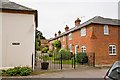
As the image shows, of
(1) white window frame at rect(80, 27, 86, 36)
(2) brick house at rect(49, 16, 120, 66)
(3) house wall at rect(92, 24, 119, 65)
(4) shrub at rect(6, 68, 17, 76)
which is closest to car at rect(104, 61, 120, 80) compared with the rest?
(4) shrub at rect(6, 68, 17, 76)

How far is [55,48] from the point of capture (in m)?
48.0

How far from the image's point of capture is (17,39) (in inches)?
700

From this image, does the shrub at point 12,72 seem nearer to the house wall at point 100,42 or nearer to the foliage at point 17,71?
the foliage at point 17,71

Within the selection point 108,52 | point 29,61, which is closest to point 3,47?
point 29,61

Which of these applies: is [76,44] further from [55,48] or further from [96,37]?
[55,48]

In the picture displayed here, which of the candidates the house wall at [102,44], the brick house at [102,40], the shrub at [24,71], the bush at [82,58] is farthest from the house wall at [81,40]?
the shrub at [24,71]

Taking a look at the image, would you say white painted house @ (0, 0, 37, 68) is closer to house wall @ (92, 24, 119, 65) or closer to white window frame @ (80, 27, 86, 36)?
house wall @ (92, 24, 119, 65)

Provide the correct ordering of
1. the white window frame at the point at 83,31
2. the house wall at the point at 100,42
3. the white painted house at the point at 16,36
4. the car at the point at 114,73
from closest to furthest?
the car at the point at 114,73, the white painted house at the point at 16,36, the house wall at the point at 100,42, the white window frame at the point at 83,31

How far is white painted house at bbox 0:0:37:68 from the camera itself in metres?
17.5

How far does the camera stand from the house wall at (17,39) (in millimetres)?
17500

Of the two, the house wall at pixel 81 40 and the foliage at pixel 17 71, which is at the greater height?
the house wall at pixel 81 40

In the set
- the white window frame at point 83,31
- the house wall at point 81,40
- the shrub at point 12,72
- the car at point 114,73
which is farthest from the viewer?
the white window frame at point 83,31

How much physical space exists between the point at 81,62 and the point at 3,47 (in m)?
11.8

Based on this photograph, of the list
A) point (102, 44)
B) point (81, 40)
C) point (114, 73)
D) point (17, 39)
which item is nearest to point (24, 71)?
point (17, 39)
